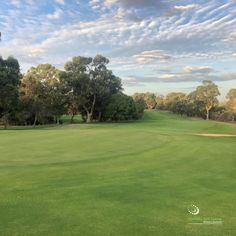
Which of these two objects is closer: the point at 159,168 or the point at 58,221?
the point at 58,221

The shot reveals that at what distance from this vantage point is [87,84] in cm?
6225

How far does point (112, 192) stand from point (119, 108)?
56.7 meters

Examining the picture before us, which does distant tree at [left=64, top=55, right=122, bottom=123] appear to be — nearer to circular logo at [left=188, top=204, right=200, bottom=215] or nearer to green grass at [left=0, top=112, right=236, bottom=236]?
green grass at [left=0, top=112, right=236, bottom=236]

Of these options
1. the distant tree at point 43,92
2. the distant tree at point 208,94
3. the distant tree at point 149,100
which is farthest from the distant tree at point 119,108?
the distant tree at point 149,100

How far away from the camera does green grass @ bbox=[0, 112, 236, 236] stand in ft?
19.5

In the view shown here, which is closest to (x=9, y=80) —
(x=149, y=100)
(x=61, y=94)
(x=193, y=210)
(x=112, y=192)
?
(x=61, y=94)

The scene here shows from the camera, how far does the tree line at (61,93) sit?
4543 centimetres

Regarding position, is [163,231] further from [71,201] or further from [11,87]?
[11,87]

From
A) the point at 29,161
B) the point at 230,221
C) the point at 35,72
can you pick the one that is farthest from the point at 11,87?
the point at 230,221

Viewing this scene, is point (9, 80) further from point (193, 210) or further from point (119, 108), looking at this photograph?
point (193, 210)

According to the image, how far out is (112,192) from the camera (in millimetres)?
8328

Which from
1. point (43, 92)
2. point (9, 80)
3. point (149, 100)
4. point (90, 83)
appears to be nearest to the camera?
point (9, 80)

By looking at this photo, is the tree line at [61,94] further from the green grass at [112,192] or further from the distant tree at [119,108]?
the green grass at [112,192]

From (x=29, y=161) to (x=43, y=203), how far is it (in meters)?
5.56
